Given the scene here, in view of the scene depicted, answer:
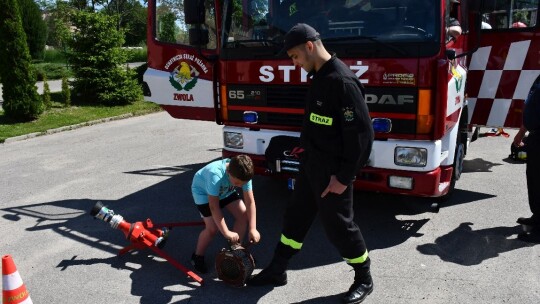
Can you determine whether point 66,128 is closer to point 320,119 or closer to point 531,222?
point 320,119

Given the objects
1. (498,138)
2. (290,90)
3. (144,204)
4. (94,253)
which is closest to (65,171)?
(144,204)

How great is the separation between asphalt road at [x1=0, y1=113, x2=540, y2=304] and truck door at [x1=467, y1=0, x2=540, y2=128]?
1035 mm

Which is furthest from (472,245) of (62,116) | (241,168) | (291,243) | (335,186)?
(62,116)

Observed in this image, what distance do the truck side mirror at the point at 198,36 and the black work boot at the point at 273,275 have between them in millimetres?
2388

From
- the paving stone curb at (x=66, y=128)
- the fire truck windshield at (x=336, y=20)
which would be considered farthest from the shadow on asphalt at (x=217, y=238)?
the paving stone curb at (x=66, y=128)

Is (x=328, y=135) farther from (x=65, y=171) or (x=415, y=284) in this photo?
(x=65, y=171)

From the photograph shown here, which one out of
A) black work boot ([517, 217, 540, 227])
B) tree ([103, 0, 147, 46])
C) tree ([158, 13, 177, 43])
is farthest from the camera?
tree ([103, 0, 147, 46])

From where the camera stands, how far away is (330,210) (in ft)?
10.3

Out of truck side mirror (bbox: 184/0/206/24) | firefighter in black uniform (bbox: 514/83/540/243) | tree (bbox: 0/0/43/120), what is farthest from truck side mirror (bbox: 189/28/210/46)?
tree (bbox: 0/0/43/120)

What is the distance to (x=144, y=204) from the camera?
5.52 meters

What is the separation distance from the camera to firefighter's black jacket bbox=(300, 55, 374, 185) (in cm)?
288

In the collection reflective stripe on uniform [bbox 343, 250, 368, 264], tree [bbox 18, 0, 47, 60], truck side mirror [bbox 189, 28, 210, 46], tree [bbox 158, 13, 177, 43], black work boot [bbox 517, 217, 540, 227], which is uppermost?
tree [bbox 18, 0, 47, 60]

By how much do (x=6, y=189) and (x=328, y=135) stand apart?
16.6 ft

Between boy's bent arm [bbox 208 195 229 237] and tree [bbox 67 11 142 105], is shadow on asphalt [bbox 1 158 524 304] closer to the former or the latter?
boy's bent arm [bbox 208 195 229 237]
